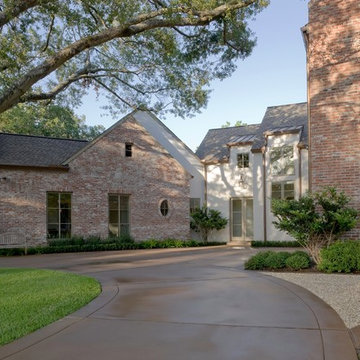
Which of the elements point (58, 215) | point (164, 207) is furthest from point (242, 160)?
point (58, 215)

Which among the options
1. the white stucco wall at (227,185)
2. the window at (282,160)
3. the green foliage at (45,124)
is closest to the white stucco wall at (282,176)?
the window at (282,160)

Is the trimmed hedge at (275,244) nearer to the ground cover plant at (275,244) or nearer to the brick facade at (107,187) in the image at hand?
the ground cover plant at (275,244)

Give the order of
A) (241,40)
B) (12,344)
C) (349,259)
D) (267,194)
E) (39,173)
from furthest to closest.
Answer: (267,194) < (39,173) < (241,40) < (349,259) < (12,344)

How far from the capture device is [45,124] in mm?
33312

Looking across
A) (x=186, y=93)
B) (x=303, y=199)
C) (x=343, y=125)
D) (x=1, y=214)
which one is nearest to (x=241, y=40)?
(x=186, y=93)

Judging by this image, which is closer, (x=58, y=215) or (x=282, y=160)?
(x=58, y=215)

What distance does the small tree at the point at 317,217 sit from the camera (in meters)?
9.55

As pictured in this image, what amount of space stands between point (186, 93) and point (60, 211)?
742 cm

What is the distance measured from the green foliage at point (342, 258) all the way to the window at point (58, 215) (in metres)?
11.8

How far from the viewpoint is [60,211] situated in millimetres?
17922

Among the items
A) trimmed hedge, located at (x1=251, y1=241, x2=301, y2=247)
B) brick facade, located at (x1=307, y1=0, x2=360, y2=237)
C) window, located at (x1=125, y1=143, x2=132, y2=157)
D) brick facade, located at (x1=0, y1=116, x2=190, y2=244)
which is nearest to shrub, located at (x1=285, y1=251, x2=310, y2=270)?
brick facade, located at (x1=307, y1=0, x2=360, y2=237)

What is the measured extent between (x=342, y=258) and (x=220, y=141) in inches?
667

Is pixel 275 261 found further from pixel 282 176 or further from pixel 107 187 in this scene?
pixel 282 176

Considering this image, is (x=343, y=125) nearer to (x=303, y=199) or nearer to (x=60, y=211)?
(x=303, y=199)
